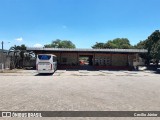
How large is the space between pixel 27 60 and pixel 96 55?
1384 centimetres

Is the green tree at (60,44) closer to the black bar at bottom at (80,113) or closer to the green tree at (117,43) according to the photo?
the green tree at (117,43)

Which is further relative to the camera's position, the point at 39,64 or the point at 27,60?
the point at 27,60

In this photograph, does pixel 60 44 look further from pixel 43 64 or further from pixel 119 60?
pixel 43 64

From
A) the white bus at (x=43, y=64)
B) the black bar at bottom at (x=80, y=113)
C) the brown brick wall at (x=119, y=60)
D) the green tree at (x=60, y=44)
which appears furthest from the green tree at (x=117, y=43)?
the black bar at bottom at (x=80, y=113)

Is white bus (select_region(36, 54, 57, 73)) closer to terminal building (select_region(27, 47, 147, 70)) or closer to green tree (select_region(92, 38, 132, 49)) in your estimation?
terminal building (select_region(27, 47, 147, 70))

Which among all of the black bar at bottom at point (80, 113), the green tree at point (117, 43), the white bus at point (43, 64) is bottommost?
the black bar at bottom at point (80, 113)

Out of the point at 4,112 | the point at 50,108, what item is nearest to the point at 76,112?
the point at 50,108

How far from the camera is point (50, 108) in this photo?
8.00 meters

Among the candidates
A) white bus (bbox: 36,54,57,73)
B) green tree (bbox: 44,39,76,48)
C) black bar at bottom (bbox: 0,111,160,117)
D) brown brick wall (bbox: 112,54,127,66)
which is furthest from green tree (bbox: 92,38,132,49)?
black bar at bottom (bbox: 0,111,160,117)

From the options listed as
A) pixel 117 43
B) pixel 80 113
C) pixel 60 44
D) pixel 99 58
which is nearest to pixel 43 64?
pixel 99 58

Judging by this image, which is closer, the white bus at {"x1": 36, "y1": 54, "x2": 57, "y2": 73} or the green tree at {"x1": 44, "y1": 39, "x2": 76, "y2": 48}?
the white bus at {"x1": 36, "y1": 54, "x2": 57, "y2": 73}

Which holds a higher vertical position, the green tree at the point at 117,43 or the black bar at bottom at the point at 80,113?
the green tree at the point at 117,43

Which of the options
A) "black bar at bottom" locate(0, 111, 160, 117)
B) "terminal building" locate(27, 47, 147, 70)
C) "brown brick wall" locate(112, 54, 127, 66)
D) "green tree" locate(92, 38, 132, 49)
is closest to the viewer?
"black bar at bottom" locate(0, 111, 160, 117)

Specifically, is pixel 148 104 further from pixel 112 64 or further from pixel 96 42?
pixel 96 42
